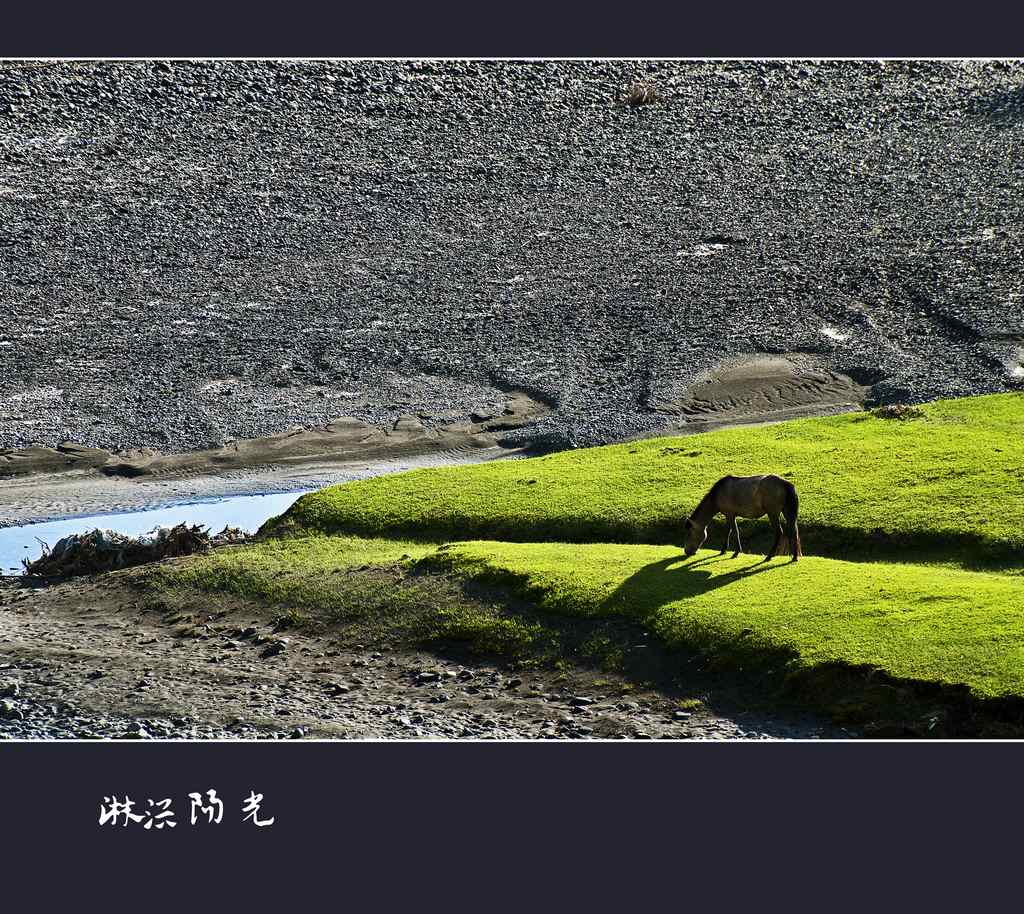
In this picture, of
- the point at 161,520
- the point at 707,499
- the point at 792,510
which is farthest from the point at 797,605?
the point at 161,520

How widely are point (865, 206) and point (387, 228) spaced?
17992 millimetres

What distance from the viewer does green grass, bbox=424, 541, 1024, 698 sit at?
22844 millimetres

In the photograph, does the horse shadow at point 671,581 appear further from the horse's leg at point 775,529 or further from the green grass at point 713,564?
the horse's leg at point 775,529

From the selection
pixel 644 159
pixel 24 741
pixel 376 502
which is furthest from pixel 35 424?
pixel 644 159

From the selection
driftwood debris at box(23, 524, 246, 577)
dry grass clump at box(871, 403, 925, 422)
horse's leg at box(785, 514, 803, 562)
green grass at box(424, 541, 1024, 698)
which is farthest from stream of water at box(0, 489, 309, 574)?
dry grass clump at box(871, 403, 925, 422)

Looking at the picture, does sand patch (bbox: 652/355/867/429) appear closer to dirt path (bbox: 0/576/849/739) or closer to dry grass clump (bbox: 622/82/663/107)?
dirt path (bbox: 0/576/849/739)

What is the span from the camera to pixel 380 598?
28281mm

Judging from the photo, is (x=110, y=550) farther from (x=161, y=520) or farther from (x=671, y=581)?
(x=671, y=581)

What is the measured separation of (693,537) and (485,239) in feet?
107

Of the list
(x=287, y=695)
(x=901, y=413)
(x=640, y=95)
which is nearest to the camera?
(x=287, y=695)

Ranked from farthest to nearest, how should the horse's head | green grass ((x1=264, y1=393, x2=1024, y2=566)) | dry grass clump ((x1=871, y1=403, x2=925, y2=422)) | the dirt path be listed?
dry grass clump ((x1=871, y1=403, x2=925, y2=422)) < green grass ((x1=264, y1=393, x2=1024, y2=566)) < the horse's head < the dirt path

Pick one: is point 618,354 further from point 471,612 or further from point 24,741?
point 24,741

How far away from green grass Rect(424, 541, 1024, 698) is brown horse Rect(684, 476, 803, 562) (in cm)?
42

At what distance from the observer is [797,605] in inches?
981
